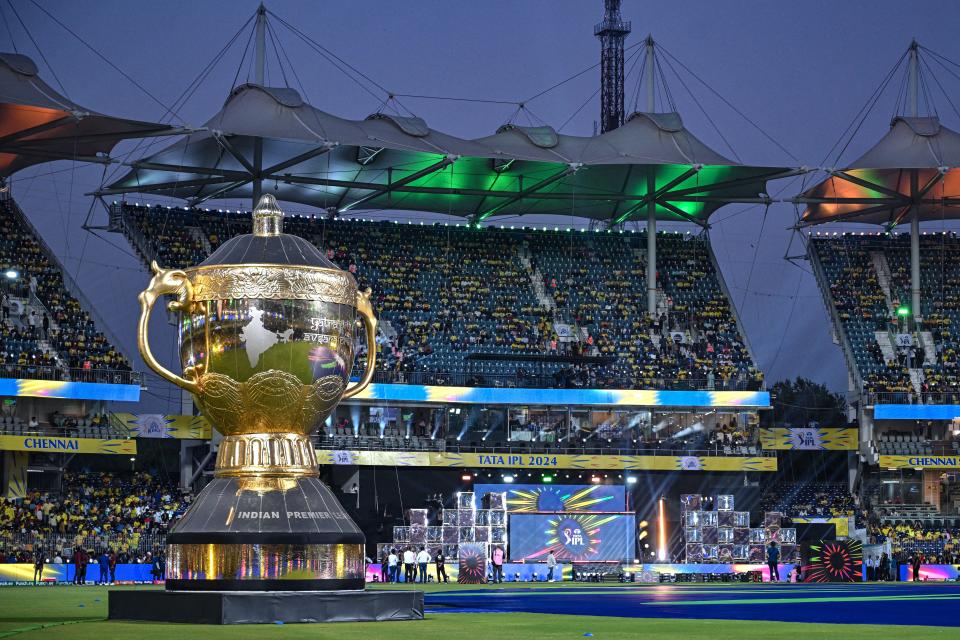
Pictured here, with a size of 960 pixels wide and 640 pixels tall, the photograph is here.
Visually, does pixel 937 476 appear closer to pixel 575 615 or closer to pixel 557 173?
pixel 557 173

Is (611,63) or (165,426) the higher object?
(611,63)

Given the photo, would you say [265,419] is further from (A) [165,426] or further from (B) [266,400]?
(A) [165,426]

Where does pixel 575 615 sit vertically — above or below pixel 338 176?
below

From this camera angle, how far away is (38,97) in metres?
46.5

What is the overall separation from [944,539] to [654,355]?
1421 centimetres

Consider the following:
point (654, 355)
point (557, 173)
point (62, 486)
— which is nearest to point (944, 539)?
point (654, 355)

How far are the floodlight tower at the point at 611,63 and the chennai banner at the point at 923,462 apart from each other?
100 feet

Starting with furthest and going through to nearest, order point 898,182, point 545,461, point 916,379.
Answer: point 898,182
point 916,379
point 545,461

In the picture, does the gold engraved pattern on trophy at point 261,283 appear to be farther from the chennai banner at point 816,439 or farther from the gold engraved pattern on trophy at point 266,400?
the chennai banner at point 816,439

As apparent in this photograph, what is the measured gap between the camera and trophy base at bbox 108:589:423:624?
587 inches

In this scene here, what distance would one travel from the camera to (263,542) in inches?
604

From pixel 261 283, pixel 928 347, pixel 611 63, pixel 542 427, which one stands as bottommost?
pixel 542 427

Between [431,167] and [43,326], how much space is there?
1618 cm

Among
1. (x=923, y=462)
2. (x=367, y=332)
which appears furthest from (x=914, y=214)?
(x=367, y=332)
